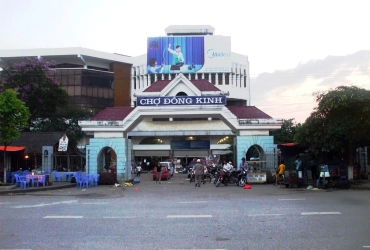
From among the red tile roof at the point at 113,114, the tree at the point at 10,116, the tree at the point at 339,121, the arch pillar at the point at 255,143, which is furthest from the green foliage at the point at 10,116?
the tree at the point at 339,121

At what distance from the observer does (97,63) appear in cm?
7100

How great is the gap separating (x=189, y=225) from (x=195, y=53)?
6083cm

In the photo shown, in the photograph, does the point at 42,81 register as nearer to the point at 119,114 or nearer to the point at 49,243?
the point at 119,114

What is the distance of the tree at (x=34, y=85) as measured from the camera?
152 ft

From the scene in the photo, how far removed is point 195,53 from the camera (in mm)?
70375

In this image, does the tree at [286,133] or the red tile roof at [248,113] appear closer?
the red tile roof at [248,113]

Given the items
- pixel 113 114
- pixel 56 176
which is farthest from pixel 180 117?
pixel 56 176

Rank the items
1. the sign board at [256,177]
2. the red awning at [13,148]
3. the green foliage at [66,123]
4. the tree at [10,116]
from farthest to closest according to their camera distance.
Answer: the green foliage at [66,123]
the red awning at [13,148]
the sign board at [256,177]
the tree at [10,116]

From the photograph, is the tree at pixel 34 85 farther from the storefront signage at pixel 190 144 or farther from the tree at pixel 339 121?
the tree at pixel 339 121

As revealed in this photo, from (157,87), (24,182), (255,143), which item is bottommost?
(24,182)

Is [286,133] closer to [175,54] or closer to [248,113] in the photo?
[248,113]

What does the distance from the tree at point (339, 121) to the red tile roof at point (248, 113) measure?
6.49 metres

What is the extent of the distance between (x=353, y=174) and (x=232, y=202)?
42.7 feet

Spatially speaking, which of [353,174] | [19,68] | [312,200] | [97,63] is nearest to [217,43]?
[97,63]
